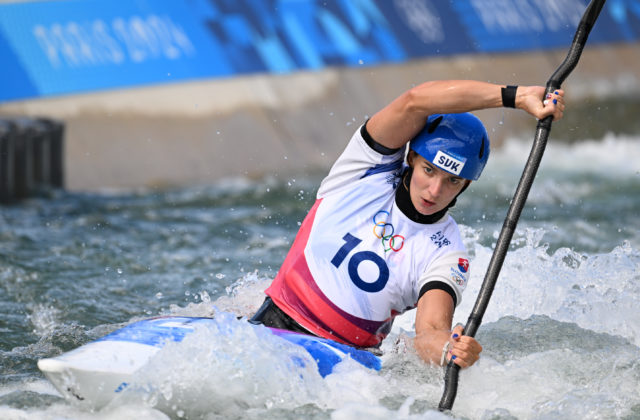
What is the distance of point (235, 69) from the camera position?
12.4 m

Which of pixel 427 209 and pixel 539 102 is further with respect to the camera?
pixel 427 209

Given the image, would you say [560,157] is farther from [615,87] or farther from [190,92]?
[190,92]

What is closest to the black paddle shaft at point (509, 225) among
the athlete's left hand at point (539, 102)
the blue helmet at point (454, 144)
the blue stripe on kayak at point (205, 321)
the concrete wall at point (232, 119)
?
the athlete's left hand at point (539, 102)

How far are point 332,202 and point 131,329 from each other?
1081 millimetres

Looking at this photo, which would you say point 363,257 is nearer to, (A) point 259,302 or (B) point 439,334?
(B) point 439,334

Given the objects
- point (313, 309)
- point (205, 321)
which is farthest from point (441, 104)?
point (205, 321)

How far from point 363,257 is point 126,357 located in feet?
3.68

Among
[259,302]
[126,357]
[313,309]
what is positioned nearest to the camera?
[126,357]

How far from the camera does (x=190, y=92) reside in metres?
12.0

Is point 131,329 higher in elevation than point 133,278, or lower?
higher

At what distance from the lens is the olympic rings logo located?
380 cm

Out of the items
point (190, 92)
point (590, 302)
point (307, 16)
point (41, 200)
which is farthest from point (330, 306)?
point (307, 16)

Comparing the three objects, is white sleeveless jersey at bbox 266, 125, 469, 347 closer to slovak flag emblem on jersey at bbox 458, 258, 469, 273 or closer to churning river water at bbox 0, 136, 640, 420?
slovak flag emblem on jersey at bbox 458, 258, 469, 273

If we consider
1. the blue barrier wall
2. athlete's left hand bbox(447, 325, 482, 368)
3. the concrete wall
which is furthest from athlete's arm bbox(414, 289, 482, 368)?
the blue barrier wall
